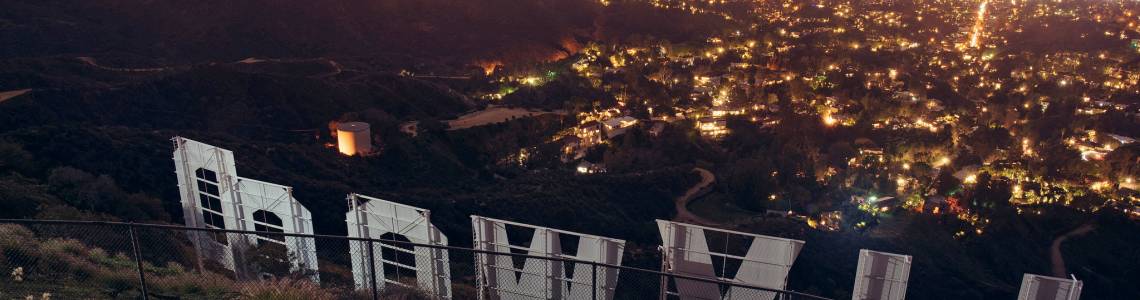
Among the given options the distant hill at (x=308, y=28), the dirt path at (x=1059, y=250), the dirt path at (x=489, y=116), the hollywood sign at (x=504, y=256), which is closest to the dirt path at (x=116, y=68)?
the distant hill at (x=308, y=28)

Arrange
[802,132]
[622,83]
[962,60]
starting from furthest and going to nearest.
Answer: [962,60] → [622,83] → [802,132]

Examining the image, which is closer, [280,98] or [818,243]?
[818,243]

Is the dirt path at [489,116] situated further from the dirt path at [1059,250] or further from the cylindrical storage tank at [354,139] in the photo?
the dirt path at [1059,250]

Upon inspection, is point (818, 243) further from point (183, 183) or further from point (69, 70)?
point (69, 70)

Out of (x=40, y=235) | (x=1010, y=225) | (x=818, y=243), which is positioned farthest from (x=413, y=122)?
(x=1010, y=225)

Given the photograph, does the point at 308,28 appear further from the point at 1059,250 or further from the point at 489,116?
the point at 1059,250

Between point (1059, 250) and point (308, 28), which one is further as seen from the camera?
point (308, 28)

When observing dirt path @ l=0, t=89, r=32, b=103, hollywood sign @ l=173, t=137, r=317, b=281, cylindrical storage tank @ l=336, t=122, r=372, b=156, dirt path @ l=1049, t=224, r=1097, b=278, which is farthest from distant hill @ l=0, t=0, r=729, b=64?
dirt path @ l=1049, t=224, r=1097, b=278

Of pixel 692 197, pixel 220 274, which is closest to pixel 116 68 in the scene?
pixel 692 197
